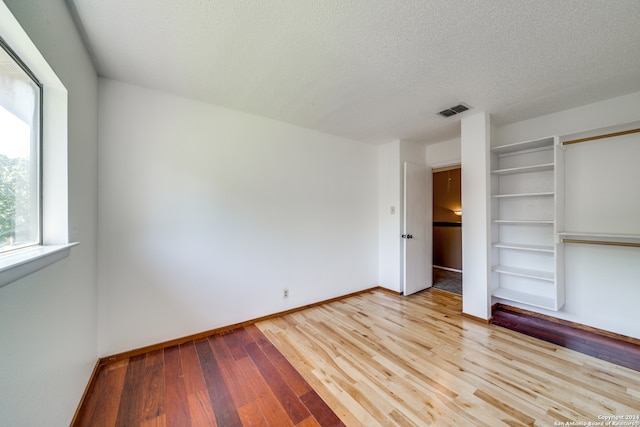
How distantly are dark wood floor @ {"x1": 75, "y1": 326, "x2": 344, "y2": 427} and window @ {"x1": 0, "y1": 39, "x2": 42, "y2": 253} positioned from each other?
1207mm

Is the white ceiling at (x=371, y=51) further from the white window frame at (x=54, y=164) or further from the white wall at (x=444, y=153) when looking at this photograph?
the white wall at (x=444, y=153)

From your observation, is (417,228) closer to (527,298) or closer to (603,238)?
(527,298)

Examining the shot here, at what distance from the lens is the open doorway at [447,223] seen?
5.37m

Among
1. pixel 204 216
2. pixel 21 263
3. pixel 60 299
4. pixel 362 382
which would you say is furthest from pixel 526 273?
pixel 60 299

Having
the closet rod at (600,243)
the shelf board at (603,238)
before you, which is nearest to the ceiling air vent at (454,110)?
the shelf board at (603,238)

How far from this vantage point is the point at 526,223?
2.87 meters

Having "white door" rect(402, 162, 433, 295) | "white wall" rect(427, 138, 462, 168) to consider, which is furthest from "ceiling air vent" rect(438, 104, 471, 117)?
"white wall" rect(427, 138, 462, 168)

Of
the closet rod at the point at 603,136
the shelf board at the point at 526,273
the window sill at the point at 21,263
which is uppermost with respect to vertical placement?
the closet rod at the point at 603,136

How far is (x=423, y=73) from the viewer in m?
1.97

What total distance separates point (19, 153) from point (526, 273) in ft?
14.1

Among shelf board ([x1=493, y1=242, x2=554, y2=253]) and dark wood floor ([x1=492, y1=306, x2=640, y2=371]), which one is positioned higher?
shelf board ([x1=493, y1=242, x2=554, y2=253])

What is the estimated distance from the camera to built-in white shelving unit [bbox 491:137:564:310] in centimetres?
263

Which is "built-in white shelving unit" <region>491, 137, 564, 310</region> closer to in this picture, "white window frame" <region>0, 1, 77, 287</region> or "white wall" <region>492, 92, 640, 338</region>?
"white wall" <region>492, 92, 640, 338</region>

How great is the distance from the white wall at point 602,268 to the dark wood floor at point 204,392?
9.94 ft
